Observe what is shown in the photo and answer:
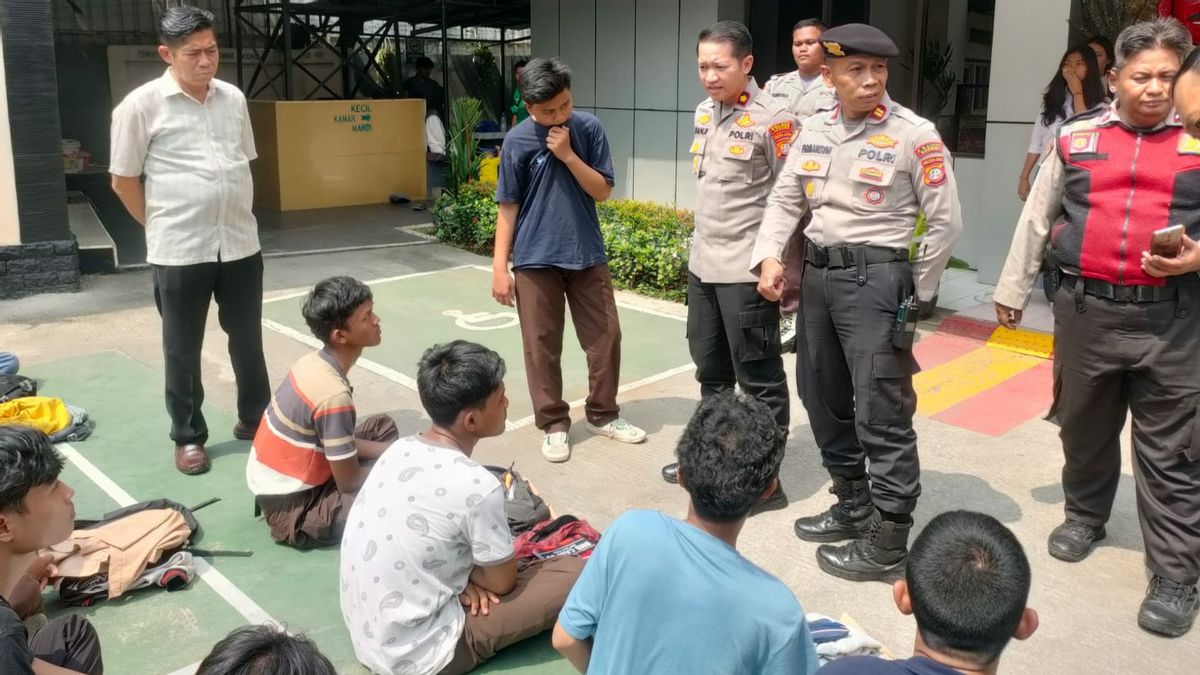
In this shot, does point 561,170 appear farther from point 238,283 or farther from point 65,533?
point 65,533

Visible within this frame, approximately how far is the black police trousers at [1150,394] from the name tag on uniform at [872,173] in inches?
31.4

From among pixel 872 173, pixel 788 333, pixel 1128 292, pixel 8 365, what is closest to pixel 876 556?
pixel 1128 292

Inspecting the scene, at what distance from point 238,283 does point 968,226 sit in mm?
6228

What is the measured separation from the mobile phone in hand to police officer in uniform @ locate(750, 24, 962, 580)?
23.8 inches

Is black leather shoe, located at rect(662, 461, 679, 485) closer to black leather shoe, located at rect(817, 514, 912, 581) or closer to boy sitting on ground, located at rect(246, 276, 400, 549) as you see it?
black leather shoe, located at rect(817, 514, 912, 581)

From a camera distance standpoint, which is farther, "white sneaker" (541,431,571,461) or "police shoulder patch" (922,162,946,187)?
"white sneaker" (541,431,571,461)

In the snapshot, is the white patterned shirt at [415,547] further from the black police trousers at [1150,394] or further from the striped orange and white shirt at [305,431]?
the black police trousers at [1150,394]

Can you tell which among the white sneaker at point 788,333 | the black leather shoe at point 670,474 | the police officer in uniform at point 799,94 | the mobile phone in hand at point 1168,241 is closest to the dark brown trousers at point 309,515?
the black leather shoe at point 670,474

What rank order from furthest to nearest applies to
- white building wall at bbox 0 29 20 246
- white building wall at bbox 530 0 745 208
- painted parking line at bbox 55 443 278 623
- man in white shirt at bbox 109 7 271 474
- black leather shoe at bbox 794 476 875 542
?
1. white building wall at bbox 530 0 745 208
2. white building wall at bbox 0 29 20 246
3. man in white shirt at bbox 109 7 271 474
4. black leather shoe at bbox 794 476 875 542
5. painted parking line at bbox 55 443 278 623

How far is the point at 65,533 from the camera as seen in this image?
2.68m

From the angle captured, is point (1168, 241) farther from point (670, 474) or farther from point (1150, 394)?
point (670, 474)

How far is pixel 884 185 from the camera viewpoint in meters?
3.61

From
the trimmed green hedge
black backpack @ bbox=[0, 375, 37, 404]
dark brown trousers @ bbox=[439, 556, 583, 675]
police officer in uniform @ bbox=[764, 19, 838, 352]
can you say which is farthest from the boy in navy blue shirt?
black backpack @ bbox=[0, 375, 37, 404]

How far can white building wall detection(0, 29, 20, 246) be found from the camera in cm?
765
